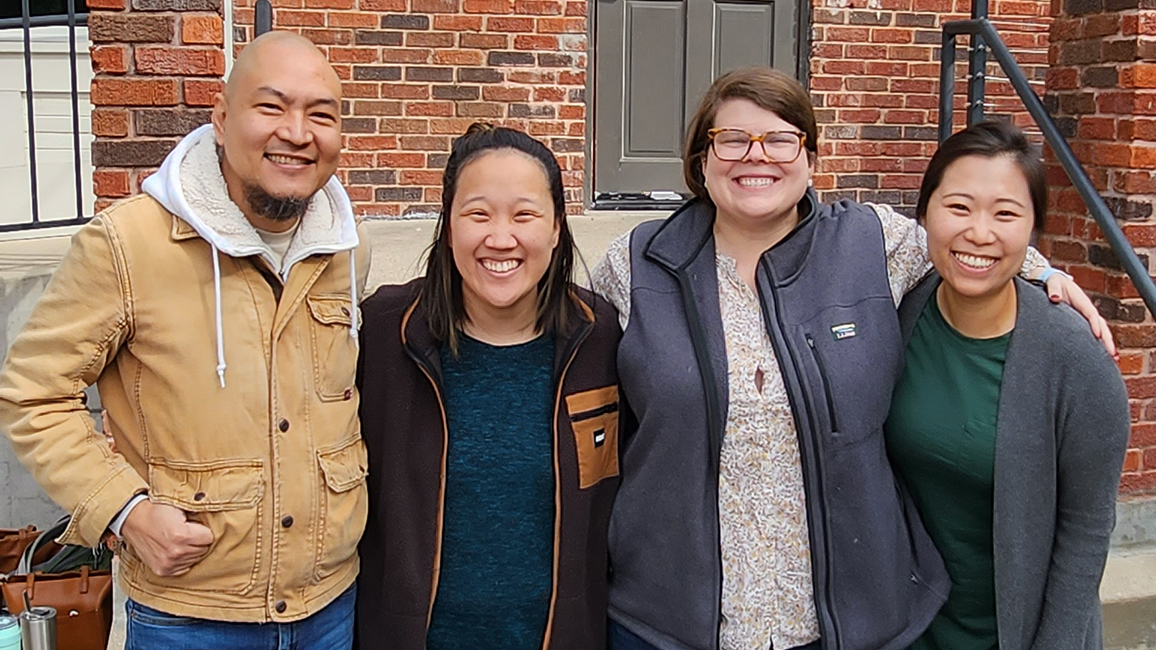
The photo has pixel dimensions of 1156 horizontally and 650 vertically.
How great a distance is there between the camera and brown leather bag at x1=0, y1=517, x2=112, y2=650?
130 inches

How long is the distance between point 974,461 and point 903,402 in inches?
7.1

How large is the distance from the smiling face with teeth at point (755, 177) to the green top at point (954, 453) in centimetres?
39

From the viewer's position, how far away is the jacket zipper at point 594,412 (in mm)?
2223

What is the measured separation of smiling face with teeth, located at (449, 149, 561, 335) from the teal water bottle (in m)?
1.79

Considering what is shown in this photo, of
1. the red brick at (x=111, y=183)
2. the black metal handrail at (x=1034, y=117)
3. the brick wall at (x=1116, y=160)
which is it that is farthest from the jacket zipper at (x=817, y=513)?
the brick wall at (x=1116, y=160)

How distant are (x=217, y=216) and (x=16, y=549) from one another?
2.29 m

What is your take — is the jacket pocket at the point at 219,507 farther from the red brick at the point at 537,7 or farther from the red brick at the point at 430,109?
the red brick at the point at 537,7

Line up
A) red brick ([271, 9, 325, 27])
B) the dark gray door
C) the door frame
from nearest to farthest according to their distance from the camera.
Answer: red brick ([271, 9, 325, 27])
the door frame
the dark gray door

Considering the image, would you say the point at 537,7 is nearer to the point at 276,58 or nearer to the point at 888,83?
the point at 888,83

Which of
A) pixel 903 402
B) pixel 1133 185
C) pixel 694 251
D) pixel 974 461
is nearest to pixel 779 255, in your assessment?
pixel 694 251

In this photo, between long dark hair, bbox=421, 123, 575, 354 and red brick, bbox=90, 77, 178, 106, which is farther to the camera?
red brick, bbox=90, 77, 178, 106

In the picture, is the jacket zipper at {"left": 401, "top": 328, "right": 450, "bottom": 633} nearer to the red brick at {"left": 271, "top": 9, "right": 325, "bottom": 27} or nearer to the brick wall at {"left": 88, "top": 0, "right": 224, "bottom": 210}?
the brick wall at {"left": 88, "top": 0, "right": 224, "bottom": 210}

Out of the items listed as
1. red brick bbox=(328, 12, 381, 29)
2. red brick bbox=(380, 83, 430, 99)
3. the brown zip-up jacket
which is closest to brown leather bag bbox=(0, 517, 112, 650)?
the brown zip-up jacket

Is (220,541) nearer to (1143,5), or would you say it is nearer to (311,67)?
(311,67)
